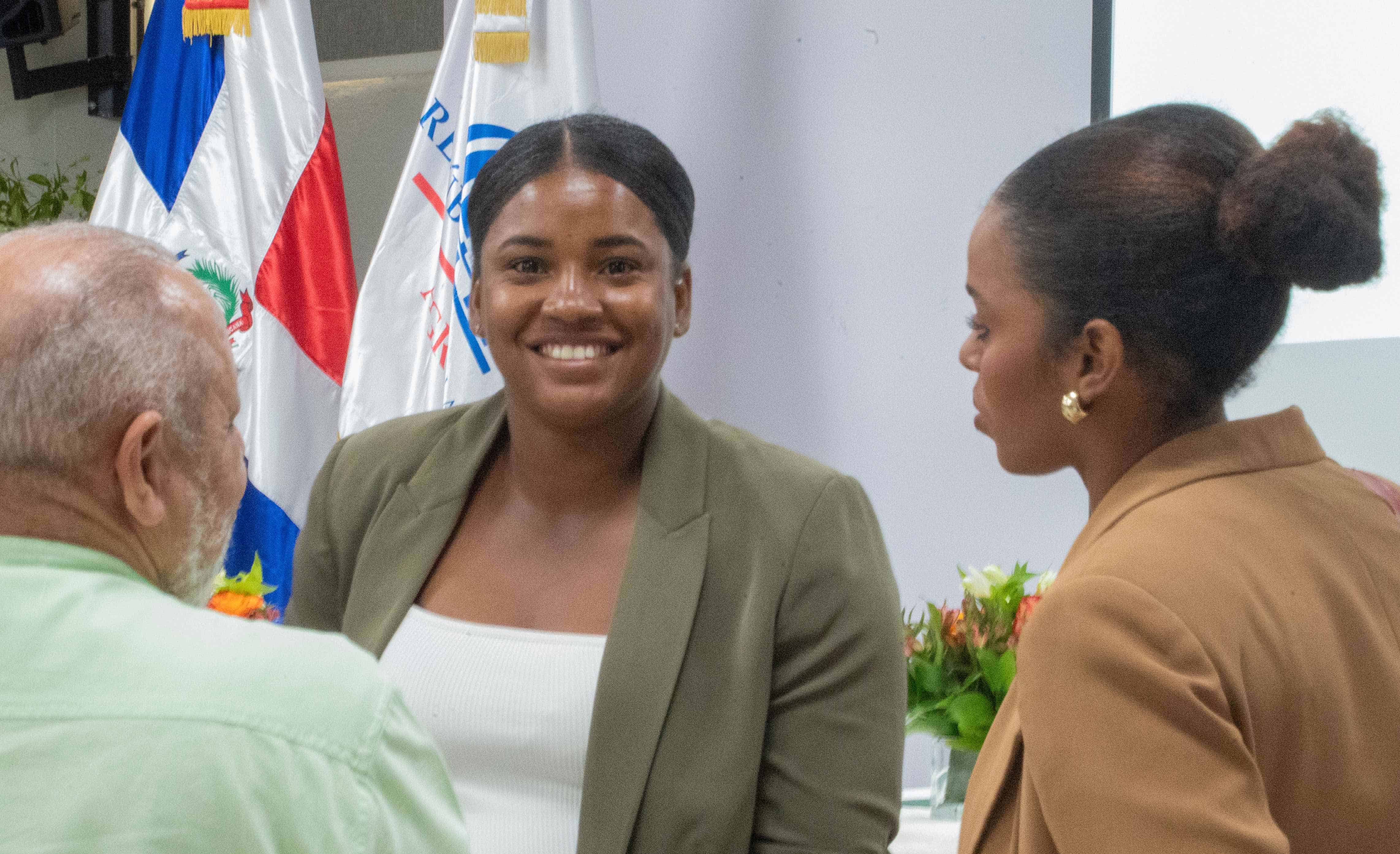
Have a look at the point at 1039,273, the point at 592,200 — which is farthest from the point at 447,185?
the point at 1039,273

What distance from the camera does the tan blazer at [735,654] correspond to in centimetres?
142

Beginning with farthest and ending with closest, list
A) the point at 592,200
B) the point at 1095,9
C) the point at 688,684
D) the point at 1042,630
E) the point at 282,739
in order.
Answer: the point at 1095,9
the point at 592,200
the point at 688,684
the point at 1042,630
the point at 282,739

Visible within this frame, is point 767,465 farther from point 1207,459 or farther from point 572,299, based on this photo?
point 1207,459

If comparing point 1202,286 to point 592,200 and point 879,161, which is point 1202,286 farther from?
point 879,161

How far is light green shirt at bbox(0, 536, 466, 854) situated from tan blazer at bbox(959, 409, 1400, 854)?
1.54 ft

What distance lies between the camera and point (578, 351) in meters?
1.59

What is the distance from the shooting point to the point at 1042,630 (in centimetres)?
91

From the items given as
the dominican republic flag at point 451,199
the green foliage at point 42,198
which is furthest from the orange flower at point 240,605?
the green foliage at point 42,198

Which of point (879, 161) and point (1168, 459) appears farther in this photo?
point (879, 161)

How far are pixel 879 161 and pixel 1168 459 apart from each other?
1710mm

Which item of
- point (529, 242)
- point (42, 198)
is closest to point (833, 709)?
point (529, 242)

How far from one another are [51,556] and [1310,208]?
932mm

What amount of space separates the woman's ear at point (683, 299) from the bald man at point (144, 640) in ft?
2.66

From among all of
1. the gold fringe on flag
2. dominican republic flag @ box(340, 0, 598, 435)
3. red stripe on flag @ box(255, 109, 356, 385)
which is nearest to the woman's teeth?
dominican republic flag @ box(340, 0, 598, 435)
